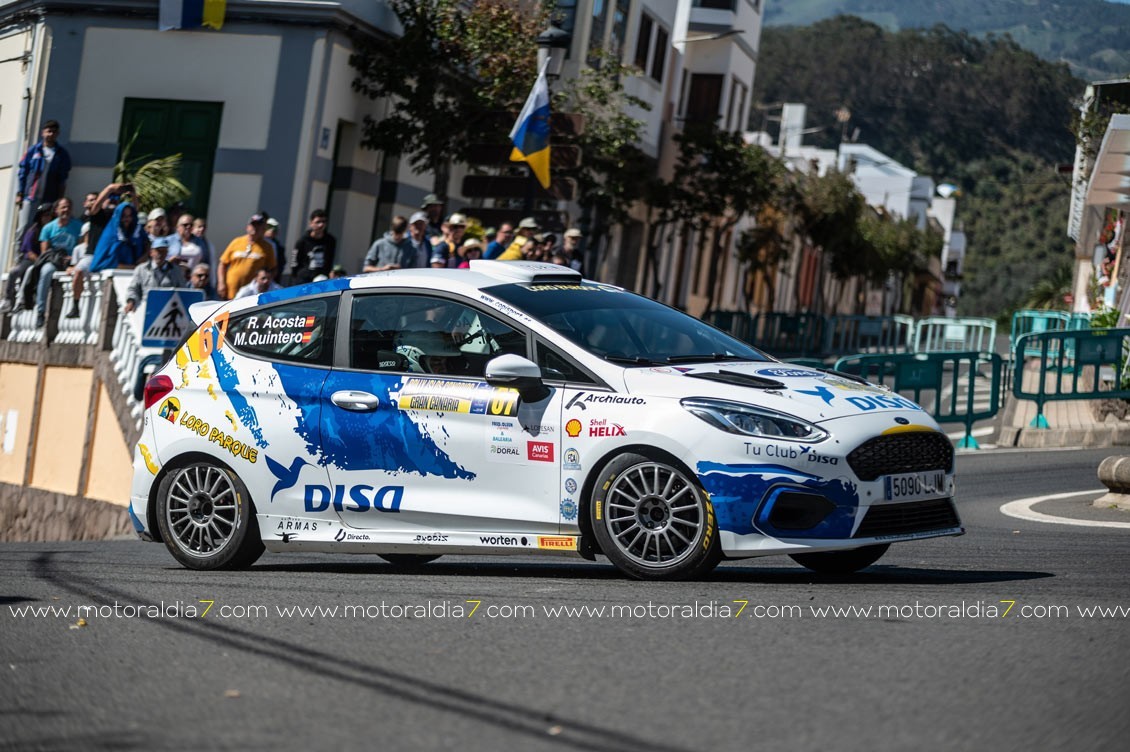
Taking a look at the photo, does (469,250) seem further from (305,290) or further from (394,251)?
(305,290)

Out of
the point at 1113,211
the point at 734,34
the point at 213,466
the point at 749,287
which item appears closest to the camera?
the point at 213,466

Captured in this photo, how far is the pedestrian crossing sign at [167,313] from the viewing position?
17.7 m

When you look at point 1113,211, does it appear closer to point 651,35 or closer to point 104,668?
point 651,35

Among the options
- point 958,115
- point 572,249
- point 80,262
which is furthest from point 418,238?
point 958,115

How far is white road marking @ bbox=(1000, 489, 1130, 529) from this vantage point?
38.9 ft

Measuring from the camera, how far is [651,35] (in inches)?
1603

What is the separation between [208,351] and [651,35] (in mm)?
31908

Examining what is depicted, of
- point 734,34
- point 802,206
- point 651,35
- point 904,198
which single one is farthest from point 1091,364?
point 904,198

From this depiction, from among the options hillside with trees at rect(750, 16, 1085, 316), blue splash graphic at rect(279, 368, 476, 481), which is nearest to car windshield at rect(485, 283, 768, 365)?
blue splash graphic at rect(279, 368, 476, 481)

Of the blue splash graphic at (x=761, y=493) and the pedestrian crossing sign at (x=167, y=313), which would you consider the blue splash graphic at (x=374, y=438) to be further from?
the pedestrian crossing sign at (x=167, y=313)

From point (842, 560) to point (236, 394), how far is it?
140 inches

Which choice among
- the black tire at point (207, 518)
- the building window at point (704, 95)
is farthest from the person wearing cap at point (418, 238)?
the building window at point (704, 95)

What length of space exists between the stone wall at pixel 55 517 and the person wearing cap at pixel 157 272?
330 centimetres

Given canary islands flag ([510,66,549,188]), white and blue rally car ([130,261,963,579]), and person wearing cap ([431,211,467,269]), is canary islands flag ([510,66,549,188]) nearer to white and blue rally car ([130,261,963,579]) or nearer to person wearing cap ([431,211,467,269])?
person wearing cap ([431,211,467,269])
